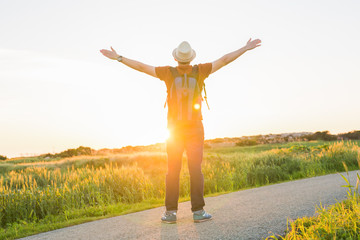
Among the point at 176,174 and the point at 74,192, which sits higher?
the point at 176,174

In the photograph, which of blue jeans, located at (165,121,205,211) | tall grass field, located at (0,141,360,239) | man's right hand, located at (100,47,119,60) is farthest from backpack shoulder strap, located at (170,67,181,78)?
tall grass field, located at (0,141,360,239)

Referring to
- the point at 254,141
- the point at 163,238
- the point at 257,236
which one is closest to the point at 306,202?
the point at 257,236

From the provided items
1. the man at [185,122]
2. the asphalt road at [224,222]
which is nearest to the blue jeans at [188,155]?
the man at [185,122]

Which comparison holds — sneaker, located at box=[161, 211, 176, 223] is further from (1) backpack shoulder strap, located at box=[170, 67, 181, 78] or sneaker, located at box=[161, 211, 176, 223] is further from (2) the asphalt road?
(1) backpack shoulder strap, located at box=[170, 67, 181, 78]

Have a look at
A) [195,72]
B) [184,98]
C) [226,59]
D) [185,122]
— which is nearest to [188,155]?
[185,122]

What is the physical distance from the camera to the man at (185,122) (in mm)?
4508

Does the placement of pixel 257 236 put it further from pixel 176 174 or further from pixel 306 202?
pixel 306 202

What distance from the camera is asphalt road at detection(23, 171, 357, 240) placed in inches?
149

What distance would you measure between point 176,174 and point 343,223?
2243 millimetres

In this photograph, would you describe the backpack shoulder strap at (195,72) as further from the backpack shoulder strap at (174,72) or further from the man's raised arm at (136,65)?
the man's raised arm at (136,65)

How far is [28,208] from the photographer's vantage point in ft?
23.5

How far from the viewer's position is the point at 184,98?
4.53m

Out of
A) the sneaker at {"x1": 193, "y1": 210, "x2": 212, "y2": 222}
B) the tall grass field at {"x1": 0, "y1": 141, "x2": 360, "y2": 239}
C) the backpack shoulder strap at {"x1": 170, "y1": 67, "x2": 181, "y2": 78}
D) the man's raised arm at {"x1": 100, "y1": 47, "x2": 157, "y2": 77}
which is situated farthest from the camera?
the tall grass field at {"x1": 0, "y1": 141, "x2": 360, "y2": 239}

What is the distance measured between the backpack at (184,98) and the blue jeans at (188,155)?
128 mm
